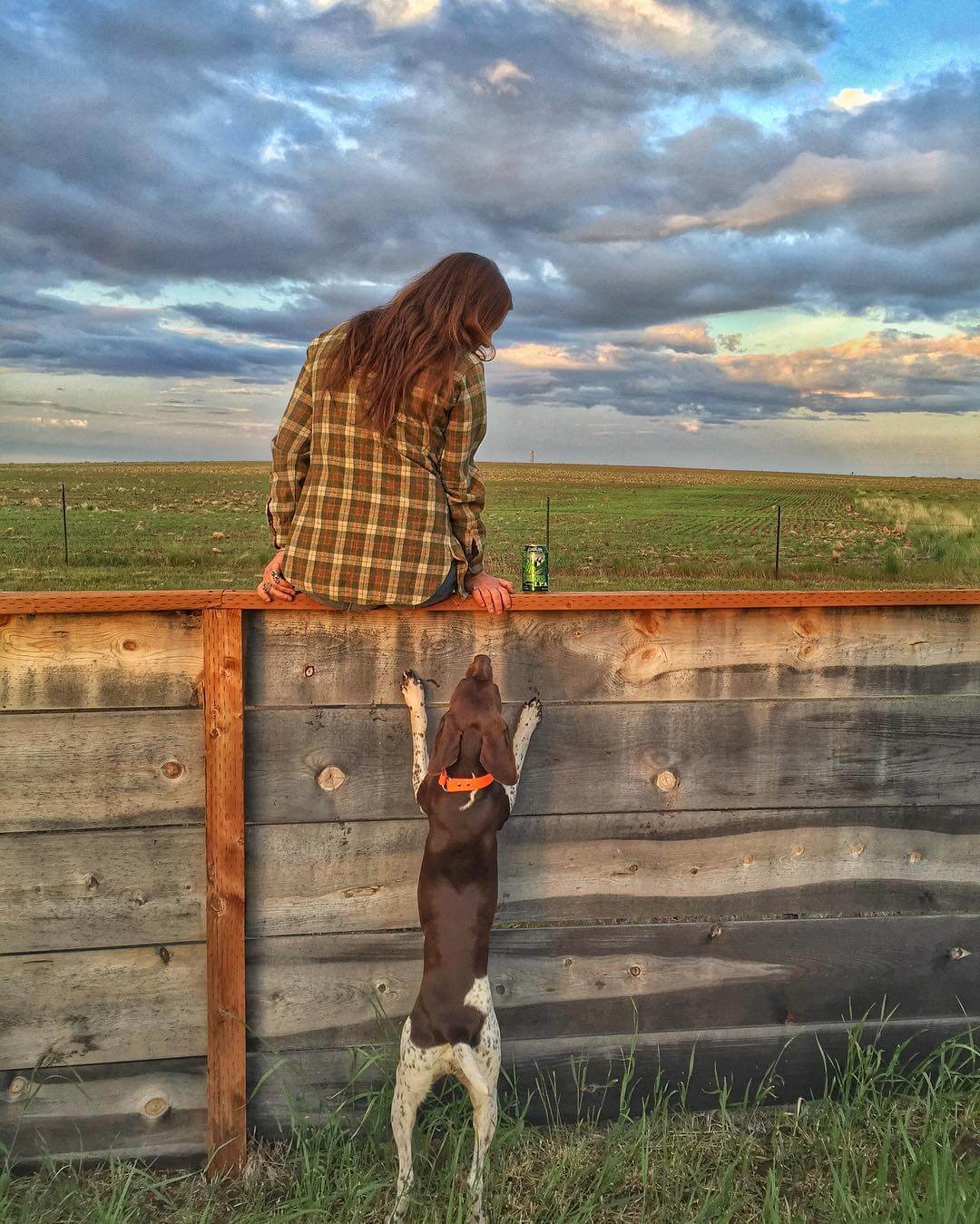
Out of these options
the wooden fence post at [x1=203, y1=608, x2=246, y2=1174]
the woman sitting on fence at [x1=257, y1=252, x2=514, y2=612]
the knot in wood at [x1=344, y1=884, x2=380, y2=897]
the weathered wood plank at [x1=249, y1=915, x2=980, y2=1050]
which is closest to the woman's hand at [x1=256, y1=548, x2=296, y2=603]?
the woman sitting on fence at [x1=257, y1=252, x2=514, y2=612]

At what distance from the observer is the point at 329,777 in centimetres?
321

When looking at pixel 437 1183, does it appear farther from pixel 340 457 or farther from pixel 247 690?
pixel 340 457

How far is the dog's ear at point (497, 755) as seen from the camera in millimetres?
2838

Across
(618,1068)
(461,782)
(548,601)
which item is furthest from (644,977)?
(548,601)

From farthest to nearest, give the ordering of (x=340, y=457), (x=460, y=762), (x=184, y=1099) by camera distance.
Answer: (x=184, y=1099), (x=340, y=457), (x=460, y=762)

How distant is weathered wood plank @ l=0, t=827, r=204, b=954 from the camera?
10.3 feet

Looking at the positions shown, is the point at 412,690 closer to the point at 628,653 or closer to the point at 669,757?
the point at 628,653

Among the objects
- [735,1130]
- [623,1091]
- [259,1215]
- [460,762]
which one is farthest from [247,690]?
[735,1130]

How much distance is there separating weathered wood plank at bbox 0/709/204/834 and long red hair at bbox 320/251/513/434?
1.25 meters

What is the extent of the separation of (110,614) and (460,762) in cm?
127

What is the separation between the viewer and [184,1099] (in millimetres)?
3295

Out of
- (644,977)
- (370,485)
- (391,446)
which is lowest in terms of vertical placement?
(644,977)

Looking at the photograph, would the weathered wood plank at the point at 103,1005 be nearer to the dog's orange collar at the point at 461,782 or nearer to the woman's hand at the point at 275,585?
the dog's orange collar at the point at 461,782

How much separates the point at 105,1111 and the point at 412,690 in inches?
74.4
